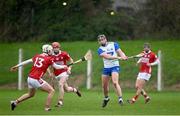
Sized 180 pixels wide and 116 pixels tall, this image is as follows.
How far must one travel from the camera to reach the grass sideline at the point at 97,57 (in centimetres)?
4397

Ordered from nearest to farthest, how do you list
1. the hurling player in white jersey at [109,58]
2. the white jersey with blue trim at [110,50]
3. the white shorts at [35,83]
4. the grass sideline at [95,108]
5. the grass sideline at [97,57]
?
1. the grass sideline at [95,108]
2. the white shorts at [35,83]
3. the hurling player in white jersey at [109,58]
4. the white jersey with blue trim at [110,50]
5. the grass sideline at [97,57]

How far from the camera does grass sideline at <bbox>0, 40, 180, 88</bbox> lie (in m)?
44.0

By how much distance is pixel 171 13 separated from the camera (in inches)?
1927

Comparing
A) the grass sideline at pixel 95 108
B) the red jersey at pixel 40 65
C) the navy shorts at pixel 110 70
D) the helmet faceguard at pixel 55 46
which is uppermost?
the helmet faceguard at pixel 55 46

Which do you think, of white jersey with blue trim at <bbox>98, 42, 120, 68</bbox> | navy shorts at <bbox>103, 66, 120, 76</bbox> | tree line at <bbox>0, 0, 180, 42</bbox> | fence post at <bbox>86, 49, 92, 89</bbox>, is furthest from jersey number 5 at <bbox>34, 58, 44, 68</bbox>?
tree line at <bbox>0, 0, 180, 42</bbox>

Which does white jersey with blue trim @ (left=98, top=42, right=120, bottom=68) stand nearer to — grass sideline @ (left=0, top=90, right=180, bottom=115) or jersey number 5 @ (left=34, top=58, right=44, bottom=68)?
grass sideline @ (left=0, top=90, right=180, bottom=115)

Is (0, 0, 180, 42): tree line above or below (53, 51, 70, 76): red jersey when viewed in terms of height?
above

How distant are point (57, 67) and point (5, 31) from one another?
26.1 m

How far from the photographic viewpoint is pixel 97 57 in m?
46.2

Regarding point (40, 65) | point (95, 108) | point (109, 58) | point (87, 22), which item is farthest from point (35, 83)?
point (87, 22)

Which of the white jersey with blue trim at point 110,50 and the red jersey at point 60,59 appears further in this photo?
the red jersey at point 60,59

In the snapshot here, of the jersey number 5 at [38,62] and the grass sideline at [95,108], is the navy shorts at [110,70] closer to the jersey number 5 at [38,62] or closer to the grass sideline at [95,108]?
the grass sideline at [95,108]

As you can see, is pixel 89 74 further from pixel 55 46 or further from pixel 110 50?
pixel 110 50

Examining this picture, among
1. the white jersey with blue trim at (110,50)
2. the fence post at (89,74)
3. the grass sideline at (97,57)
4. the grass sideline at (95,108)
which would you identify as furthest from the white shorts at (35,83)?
the grass sideline at (97,57)
